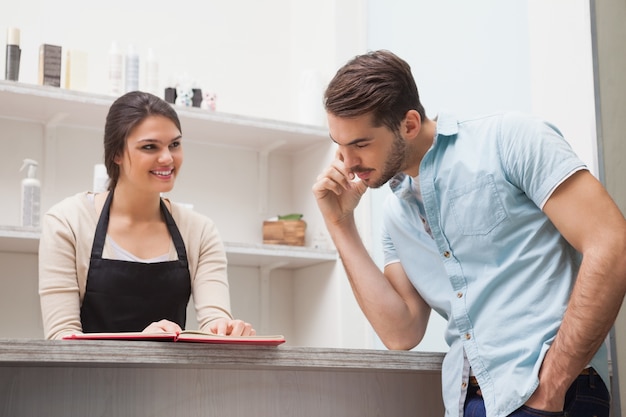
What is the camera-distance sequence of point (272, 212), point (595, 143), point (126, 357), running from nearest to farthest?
point (126, 357), point (595, 143), point (272, 212)

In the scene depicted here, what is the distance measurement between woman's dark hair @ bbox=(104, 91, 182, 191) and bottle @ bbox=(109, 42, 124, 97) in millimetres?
642

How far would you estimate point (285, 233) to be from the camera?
3277mm

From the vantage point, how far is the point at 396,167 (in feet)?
5.38

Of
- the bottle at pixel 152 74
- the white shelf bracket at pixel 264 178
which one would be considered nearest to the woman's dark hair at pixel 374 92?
the bottle at pixel 152 74

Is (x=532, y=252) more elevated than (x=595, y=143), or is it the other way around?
(x=595, y=143)

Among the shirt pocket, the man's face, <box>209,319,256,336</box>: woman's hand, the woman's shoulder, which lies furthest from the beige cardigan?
the shirt pocket

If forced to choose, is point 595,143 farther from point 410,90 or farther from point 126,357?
point 126,357

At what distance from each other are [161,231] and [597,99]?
1.23 meters

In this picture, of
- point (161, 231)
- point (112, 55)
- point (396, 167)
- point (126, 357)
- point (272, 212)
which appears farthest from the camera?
point (272, 212)

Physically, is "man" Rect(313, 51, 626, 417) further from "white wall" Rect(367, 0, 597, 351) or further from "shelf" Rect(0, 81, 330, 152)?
"shelf" Rect(0, 81, 330, 152)

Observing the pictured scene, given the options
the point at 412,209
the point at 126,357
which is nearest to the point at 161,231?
the point at 412,209

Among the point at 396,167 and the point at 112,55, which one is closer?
the point at 396,167

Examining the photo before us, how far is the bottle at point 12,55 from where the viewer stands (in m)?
2.81

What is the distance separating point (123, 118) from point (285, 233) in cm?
107
